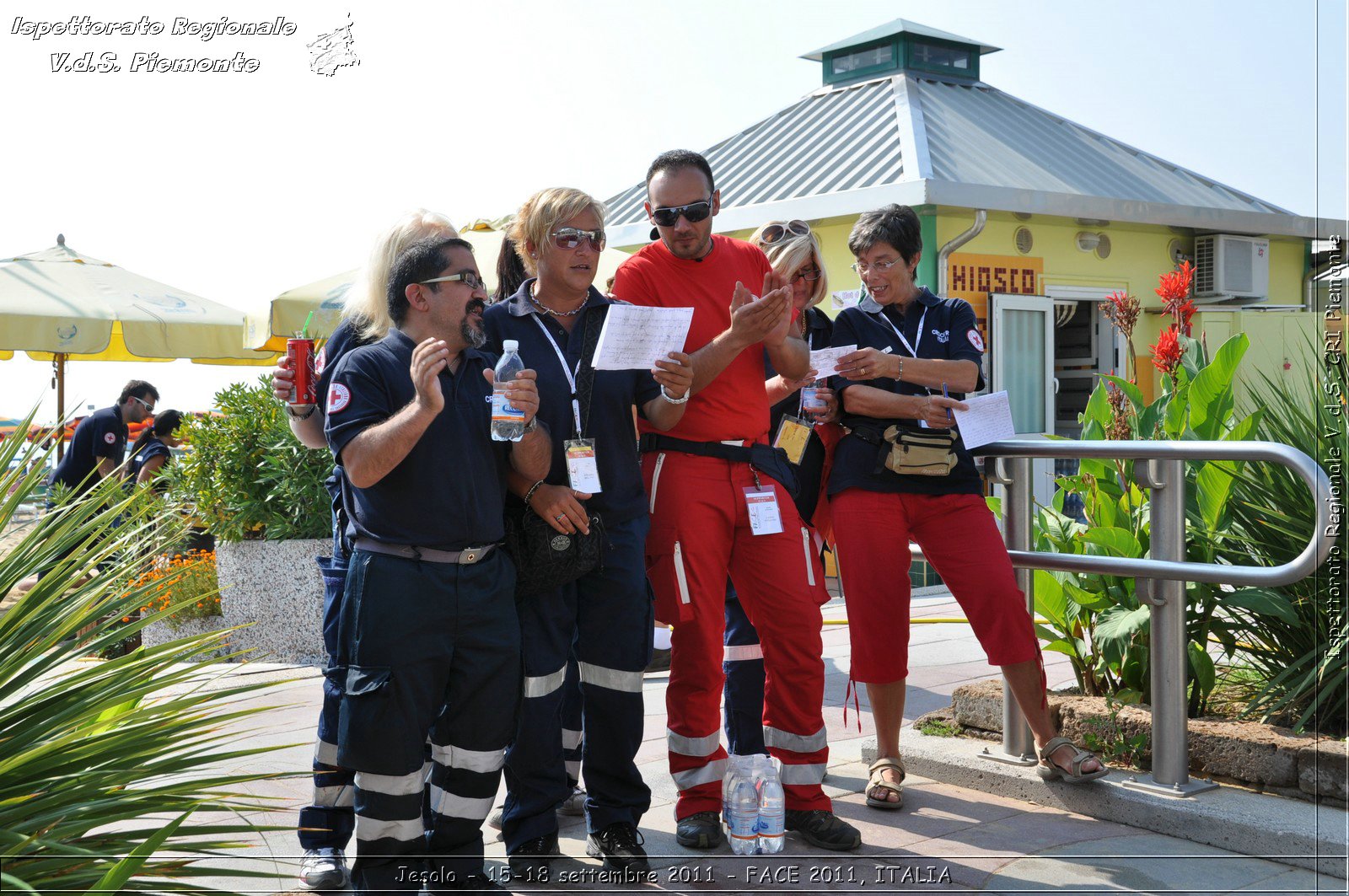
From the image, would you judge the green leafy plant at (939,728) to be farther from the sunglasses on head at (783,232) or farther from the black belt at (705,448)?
the sunglasses on head at (783,232)

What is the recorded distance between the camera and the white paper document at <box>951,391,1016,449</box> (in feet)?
15.1

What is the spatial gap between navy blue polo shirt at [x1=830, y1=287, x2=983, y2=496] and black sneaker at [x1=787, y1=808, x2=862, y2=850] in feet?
3.99

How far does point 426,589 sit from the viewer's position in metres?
3.34

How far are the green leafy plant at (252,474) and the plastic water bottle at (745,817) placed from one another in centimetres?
474

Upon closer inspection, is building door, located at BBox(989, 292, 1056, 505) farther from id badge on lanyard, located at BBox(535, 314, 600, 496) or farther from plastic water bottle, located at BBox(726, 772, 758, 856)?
id badge on lanyard, located at BBox(535, 314, 600, 496)

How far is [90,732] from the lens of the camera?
3.09 meters

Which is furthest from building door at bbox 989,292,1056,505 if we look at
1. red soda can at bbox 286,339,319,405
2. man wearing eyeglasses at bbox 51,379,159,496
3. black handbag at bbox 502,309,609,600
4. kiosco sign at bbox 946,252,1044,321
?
red soda can at bbox 286,339,319,405

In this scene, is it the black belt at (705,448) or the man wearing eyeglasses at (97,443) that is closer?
the black belt at (705,448)

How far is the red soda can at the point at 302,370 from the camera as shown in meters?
3.83

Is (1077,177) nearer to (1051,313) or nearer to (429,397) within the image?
(1051,313)

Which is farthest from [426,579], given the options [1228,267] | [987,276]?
[1228,267]

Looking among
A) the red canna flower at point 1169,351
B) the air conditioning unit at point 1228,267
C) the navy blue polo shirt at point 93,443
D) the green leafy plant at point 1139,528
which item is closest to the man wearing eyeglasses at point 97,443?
the navy blue polo shirt at point 93,443

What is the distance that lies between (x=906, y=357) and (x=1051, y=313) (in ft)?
27.2

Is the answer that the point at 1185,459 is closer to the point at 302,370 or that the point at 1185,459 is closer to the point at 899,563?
the point at 899,563
